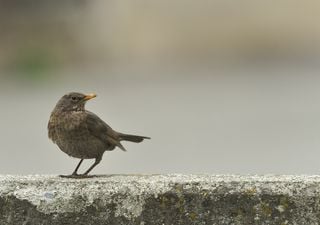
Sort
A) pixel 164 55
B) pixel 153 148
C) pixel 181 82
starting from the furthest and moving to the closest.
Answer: pixel 164 55 < pixel 181 82 < pixel 153 148

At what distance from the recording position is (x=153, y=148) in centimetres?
1401

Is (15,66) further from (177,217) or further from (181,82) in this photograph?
(177,217)

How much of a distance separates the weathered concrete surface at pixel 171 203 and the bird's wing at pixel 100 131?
1.05 meters

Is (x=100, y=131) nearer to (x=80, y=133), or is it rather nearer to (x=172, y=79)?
(x=80, y=133)

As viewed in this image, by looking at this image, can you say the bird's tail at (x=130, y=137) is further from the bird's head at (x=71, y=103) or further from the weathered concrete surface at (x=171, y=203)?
→ the weathered concrete surface at (x=171, y=203)

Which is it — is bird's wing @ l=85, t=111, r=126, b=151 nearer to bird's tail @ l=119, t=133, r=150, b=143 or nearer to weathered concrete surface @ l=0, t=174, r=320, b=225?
bird's tail @ l=119, t=133, r=150, b=143

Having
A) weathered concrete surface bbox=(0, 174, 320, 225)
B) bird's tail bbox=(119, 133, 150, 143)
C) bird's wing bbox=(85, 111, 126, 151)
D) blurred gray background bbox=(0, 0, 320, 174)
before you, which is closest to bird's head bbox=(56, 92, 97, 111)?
bird's wing bbox=(85, 111, 126, 151)

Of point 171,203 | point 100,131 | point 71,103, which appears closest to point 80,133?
point 100,131

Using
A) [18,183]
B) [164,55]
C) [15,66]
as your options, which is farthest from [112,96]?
[18,183]

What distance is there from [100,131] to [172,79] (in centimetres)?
1932

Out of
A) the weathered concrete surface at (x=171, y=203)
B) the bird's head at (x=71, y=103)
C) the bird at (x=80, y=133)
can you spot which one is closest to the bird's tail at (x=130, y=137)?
the bird at (x=80, y=133)

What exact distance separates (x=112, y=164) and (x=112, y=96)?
856cm

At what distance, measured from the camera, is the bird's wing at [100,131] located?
16.4 feet

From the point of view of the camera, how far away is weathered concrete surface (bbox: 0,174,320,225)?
389cm
